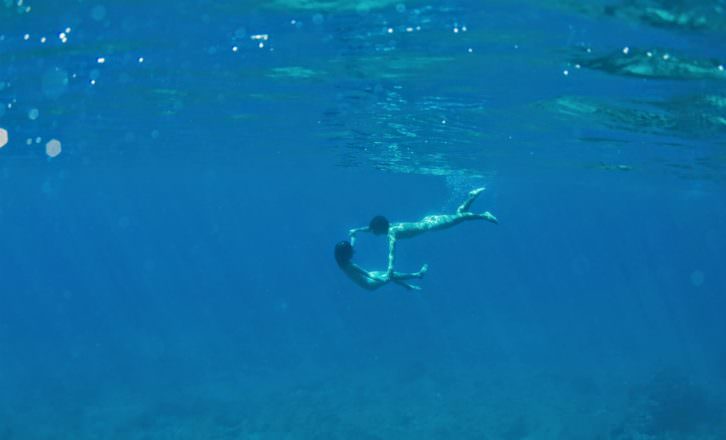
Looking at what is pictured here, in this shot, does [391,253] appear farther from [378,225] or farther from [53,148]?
[53,148]

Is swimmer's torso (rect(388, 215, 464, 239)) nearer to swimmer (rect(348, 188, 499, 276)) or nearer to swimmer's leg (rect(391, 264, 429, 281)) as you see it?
swimmer (rect(348, 188, 499, 276))

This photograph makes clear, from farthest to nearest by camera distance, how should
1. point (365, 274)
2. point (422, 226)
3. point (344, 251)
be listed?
point (422, 226)
point (365, 274)
point (344, 251)

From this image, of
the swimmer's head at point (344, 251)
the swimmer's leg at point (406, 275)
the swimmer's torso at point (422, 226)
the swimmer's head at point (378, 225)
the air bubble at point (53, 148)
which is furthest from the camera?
the air bubble at point (53, 148)

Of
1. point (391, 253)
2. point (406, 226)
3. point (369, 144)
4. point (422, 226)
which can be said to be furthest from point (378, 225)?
point (369, 144)

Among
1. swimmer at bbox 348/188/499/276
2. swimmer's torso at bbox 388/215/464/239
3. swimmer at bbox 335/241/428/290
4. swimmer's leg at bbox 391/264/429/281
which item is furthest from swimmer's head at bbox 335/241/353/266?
swimmer's torso at bbox 388/215/464/239

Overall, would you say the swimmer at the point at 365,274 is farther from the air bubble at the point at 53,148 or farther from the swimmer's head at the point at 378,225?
the air bubble at the point at 53,148

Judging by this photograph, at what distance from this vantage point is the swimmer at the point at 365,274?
39.0 feet

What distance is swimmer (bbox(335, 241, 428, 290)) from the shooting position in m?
11.9

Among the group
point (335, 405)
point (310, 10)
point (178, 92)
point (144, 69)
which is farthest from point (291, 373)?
point (310, 10)

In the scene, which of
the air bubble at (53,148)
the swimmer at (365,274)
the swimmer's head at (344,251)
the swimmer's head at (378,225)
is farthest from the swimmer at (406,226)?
the air bubble at (53,148)

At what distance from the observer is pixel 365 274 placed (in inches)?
506

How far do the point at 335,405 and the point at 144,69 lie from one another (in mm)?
16783

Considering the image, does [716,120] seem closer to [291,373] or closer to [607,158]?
[607,158]

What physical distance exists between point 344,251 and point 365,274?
1.26 meters
